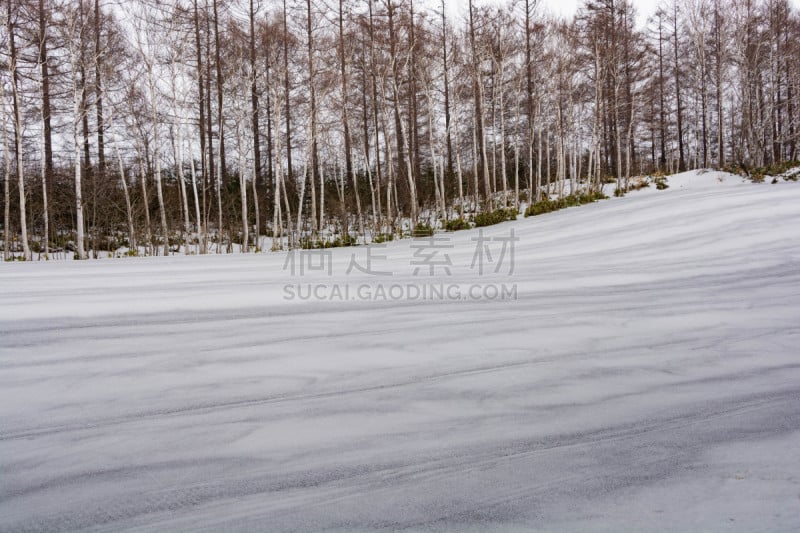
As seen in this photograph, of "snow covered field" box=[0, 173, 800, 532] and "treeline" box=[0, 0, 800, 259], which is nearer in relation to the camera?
"snow covered field" box=[0, 173, 800, 532]

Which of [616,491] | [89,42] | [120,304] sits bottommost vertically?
[616,491]

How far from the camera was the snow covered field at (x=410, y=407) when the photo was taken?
0.86 metres

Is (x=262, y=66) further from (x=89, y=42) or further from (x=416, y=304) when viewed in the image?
(x=416, y=304)

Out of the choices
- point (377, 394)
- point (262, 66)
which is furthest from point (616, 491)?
point (262, 66)

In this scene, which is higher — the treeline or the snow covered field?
the treeline

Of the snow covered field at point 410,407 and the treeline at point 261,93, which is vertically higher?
the treeline at point 261,93

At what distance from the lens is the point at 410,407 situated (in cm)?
129

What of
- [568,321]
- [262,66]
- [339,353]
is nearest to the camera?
[339,353]

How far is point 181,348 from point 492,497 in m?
1.42

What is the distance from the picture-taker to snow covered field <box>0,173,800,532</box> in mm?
863

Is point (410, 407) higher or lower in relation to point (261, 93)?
lower

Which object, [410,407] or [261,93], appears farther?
[261,93]

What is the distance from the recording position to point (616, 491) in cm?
89

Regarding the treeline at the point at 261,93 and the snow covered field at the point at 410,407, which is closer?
the snow covered field at the point at 410,407
